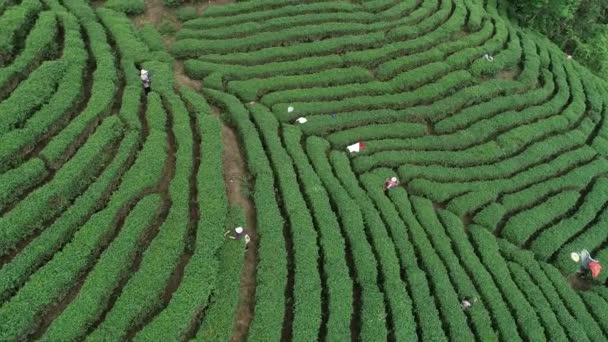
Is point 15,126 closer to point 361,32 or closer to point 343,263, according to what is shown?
point 343,263

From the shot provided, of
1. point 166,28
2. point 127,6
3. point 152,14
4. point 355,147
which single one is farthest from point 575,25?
point 127,6

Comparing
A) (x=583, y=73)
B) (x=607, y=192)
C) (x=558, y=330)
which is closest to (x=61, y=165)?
(x=558, y=330)

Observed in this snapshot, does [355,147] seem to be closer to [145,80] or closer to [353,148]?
[353,148]

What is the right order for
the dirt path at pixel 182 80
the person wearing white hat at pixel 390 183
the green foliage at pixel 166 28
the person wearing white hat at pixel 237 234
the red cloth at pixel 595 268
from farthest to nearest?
the green foliage at pixel 166 28
the dirt path at pixel 182 80
the person wearing white hat at pixel 390 183
the red cloth at pixel 595 268
the person wearing white hat at pixel 237 234

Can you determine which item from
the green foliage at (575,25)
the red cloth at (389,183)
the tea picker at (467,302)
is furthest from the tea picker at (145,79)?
the green foliage at (575,25)

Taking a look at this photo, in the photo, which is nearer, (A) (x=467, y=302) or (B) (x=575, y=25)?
(A) (x=467, y=302)

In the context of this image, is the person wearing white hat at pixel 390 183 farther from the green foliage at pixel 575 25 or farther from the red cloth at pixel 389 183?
the green foliage at pixel 575 25

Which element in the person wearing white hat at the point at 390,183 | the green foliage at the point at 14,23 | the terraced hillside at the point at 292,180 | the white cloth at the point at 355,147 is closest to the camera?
the terraced hillside at the point at 292,180
